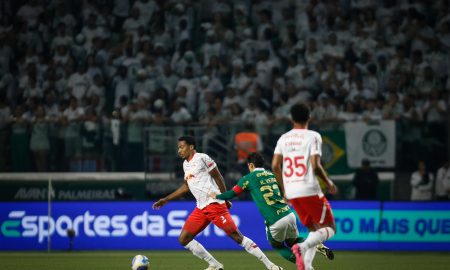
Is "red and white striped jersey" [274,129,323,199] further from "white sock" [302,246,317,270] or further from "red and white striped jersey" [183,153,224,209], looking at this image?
"red and white striped jersey" [183,153,224,209]

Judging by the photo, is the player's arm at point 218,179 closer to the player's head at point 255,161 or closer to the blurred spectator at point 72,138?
the player's head at point 255,161

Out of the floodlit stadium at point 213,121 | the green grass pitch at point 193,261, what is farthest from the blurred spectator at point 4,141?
the green grass pitch at point 193,261

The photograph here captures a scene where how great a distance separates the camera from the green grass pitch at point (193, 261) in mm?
15852

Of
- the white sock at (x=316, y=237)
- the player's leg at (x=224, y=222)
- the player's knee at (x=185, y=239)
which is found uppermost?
the white sock at (x=316, y=237)

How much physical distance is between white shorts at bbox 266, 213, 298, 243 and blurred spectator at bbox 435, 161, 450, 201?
8.46m

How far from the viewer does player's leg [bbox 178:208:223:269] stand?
45.9 ft

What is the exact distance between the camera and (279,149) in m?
10.8

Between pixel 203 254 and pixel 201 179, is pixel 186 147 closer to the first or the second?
pixel 201 179

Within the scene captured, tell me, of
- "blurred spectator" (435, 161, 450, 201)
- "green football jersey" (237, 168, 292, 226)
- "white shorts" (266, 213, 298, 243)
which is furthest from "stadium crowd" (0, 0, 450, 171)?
"white shorts" (266, 213, 298, 243)

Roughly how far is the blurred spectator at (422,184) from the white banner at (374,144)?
61cm

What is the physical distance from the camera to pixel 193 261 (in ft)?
57.2

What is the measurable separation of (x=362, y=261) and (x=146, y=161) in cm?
618

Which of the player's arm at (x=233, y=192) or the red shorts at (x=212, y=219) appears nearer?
the player's arm at (x=233, y=192)

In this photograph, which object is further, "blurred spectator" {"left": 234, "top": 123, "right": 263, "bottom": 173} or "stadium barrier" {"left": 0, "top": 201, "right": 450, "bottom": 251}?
"blurred spectator" {"left": 234, "top": 123, "right": 263, "bottom": 173}
